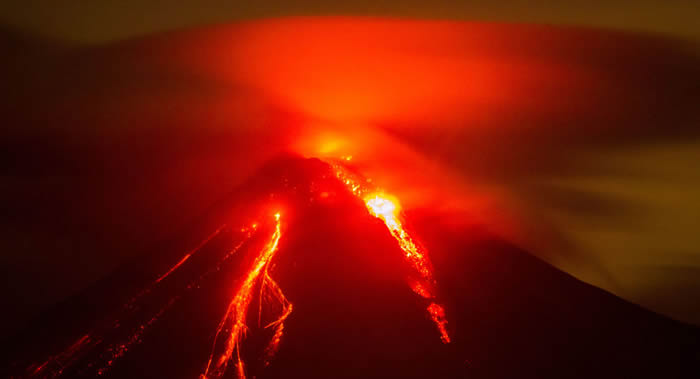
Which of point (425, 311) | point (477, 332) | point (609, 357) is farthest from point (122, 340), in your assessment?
point (609, 357)

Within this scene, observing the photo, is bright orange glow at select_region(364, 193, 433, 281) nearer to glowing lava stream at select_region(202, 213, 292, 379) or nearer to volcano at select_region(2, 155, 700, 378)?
volcano at select_region(2, 155, 700, 378)

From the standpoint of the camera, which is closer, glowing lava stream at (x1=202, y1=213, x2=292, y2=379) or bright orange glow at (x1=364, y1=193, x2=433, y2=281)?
glowing lava stream at (x1=202, y1=213, x2=292, y2=379)

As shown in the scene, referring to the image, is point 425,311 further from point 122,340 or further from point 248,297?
point 122,340

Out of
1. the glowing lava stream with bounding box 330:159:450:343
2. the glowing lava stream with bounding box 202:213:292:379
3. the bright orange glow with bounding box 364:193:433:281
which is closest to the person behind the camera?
the glowing lava stream with bounding box 202:213:292:379

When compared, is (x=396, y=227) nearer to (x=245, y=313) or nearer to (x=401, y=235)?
(x=401, y=235)

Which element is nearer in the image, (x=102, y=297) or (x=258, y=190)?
(x=102, y=297)

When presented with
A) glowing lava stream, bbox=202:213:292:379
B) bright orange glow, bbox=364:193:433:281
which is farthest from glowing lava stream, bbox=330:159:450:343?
glowing lava stream, bbox=202:213:292:379
